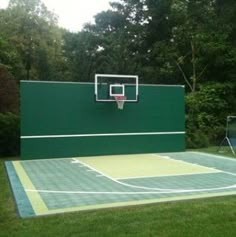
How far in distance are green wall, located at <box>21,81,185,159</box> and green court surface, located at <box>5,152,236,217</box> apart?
61 centimetres

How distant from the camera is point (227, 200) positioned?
6.75 m

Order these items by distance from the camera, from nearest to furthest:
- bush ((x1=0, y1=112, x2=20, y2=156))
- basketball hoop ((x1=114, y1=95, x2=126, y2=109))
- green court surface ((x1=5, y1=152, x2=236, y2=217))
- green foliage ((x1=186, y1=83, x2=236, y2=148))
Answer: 1. green court surface ((x1=5, y1=152, x2=236, y2=217))
2. bush ((x1=0, y1=112, x2=20, y2=156))
3. basketball hoop ((x1=114, y1=95, x2=126, y2=109))
4. green foliage ((x1=186, y1=83, x2=236, y2=148))

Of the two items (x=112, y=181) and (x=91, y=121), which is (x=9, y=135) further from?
(x=112, y=181)

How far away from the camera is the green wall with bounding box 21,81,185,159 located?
504 inches

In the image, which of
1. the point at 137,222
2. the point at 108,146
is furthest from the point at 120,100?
the point at 137,222

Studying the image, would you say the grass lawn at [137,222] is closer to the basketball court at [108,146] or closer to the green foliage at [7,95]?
the basketball court at [108,146]

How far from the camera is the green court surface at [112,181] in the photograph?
689cm

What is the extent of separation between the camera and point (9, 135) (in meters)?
13.5

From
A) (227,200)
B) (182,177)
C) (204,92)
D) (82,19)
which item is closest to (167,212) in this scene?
(227,200)

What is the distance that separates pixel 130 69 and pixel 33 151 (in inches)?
575

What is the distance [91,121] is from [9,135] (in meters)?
2.58

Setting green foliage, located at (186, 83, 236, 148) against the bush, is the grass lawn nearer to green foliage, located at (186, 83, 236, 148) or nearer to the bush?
the bush

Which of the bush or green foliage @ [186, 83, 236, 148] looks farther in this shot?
green foliage @ [186, 83, 236, 148]

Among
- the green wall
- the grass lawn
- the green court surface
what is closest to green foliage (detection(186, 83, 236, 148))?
the green wall
